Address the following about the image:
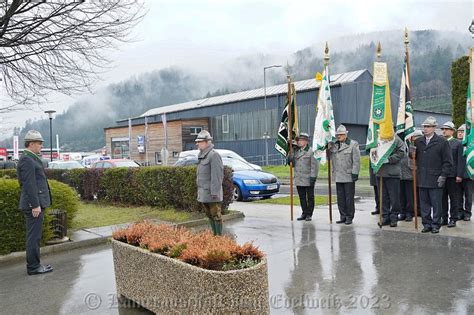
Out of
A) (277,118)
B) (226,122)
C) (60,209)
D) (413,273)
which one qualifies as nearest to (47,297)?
(60,209)

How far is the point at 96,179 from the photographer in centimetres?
1523

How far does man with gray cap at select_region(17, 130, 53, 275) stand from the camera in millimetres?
6715

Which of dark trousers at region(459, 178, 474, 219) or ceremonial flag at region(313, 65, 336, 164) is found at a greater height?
ceremonial flag at region(313, 65, 336, 164)

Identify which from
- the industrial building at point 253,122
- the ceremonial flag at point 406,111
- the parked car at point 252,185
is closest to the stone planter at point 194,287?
the ceremonial flag at point 406,111

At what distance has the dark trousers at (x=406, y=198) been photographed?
10.2 metres

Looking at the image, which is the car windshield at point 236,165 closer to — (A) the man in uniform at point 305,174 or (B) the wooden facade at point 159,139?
(A) the man in uniform at point 305,174

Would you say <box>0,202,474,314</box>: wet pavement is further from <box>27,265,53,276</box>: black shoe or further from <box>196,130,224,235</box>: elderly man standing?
<box>196,130,224,235</box>: elderly man standing

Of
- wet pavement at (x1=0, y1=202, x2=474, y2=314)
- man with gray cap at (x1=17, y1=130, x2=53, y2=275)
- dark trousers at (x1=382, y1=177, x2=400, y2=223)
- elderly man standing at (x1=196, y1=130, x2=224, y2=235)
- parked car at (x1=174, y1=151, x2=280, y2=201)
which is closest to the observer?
wet pavement at (x1=0, y1=202, x2=474, y2=314)

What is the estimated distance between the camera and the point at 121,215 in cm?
1212

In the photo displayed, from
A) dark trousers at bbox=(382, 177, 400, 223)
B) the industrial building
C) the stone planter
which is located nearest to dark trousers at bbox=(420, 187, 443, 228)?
dark trousers at bbox=(382, 177, 400, 223)

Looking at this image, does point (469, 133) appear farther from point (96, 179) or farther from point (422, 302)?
point (96, 179)

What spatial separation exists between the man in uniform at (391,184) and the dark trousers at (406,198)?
64cm

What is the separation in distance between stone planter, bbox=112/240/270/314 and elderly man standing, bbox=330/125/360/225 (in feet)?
20.2

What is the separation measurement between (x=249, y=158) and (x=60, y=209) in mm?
41582
